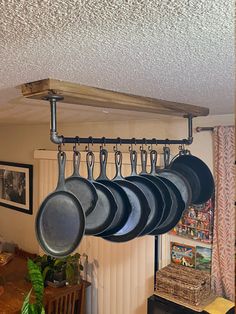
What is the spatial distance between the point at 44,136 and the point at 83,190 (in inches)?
93.3

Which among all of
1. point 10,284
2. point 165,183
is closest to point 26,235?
point 10,284

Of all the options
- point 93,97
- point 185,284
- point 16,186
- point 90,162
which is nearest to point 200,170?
point 90,162

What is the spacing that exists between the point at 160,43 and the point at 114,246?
2304 millimetres

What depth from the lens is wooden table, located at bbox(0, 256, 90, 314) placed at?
2315 mm

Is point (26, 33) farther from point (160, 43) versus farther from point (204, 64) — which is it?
point (204, 64)

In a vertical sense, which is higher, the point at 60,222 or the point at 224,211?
the point at 60,222

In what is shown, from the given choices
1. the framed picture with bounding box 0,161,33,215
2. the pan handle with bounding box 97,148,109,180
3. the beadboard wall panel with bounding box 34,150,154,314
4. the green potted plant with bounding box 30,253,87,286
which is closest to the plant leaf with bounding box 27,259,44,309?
the green potted plant with bounding box 30,253,87,286

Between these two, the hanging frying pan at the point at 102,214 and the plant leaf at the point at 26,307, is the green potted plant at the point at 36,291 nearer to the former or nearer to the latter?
the plant leaf at the point at 26,307

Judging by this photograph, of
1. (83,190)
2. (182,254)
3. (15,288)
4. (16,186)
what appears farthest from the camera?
(16,186)

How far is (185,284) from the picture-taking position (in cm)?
205

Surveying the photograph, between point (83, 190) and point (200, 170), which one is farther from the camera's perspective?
point (200, 170)

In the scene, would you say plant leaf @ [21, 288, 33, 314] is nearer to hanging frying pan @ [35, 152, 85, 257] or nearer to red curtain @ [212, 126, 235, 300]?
hanging frying pan @ [35, 152, 85, 257]

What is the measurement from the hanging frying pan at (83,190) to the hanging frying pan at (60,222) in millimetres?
64

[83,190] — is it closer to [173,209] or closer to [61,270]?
[173,209]
